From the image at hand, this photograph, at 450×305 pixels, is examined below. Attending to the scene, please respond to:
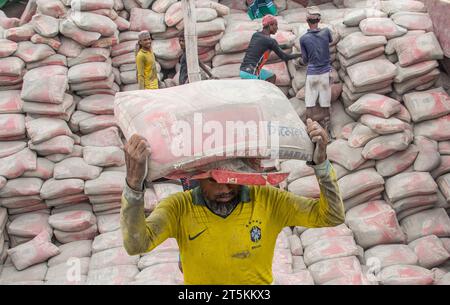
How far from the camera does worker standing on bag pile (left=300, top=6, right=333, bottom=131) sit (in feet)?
22.1

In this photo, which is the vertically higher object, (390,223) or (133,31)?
(133,31)

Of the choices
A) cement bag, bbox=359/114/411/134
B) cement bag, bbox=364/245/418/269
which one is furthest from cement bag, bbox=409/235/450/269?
cement bag, bbox=359/114/411/134

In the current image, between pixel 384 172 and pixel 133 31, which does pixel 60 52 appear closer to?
pixel 133 31

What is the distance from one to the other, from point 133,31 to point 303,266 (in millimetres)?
4141

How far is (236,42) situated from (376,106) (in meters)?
2.03

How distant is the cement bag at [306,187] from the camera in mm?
6078

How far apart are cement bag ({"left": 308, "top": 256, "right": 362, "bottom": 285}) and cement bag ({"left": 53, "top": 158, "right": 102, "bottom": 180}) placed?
248cm

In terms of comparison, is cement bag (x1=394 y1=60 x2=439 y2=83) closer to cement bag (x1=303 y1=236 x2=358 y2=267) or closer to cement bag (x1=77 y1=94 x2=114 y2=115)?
cement bag (x1=303 y1=236 x2=358 y2=267)

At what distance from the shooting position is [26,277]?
19.1 feet

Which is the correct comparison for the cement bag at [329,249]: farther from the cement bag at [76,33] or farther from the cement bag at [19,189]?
the cement bag at [76,33]

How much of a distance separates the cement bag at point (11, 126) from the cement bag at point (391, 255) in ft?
12.2

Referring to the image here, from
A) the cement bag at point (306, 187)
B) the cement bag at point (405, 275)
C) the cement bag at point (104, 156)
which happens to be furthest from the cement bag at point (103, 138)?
the cement bag at point (405, 275)

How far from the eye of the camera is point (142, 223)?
238cm
